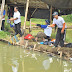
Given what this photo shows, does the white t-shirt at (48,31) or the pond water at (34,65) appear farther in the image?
the white t-shirt at (48,31)

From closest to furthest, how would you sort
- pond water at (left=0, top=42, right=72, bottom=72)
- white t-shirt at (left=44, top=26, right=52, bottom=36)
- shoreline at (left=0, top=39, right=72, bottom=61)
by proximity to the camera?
pond water at (left=0, top=42, right=72, bottom=72), shoreline at (left=0, top=39, right=72, bottom=61), white t-shirt at (left=44, top=26, right=52, bottom=36)

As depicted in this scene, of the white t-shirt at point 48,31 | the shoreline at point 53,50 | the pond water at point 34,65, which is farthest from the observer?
the white t-shirt at point 48,31

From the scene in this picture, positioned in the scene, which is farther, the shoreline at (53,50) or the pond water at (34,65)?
the shoreline at (53,50)

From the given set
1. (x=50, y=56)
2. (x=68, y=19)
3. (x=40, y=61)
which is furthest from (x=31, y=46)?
(x=68, y=19)

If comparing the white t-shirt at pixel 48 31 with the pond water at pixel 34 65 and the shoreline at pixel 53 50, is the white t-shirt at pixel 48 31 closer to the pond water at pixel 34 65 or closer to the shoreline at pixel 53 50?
the shoreline at pixel 53 50

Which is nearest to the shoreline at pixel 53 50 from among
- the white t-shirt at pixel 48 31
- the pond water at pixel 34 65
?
the pond water at pixel 34 65

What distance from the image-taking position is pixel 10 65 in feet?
17.4

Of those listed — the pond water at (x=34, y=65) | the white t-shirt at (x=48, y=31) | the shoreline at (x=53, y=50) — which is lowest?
the pond water at (x=34, y=65)

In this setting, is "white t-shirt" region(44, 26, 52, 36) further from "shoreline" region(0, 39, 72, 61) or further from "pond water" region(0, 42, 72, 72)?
"pond water" region(0, 42, 72, 72)

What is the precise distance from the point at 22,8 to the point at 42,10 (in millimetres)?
1628

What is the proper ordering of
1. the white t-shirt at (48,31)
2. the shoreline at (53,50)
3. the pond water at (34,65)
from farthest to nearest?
the white t-shirt at (48,31) < the shoreline at (53,50) < the pond water at (34,65)

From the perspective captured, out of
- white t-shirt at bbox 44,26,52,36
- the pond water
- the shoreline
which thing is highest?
white t-shirt at bbox 44,26,52,36

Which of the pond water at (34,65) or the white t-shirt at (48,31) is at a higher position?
the white t-shirt at (48,31)

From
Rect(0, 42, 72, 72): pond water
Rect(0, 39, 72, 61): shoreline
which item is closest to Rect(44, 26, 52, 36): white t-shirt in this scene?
Rect(0, 39, 72, 61): shoreline
